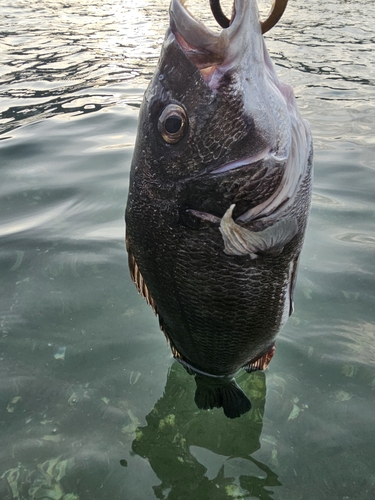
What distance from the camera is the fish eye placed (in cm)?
207

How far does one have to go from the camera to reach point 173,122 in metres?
2.08

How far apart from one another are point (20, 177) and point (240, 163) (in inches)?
158

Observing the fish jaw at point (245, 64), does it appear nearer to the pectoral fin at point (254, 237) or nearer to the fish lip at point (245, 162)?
the fish lip at point (245, 162)

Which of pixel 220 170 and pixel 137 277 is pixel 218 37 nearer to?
pixel 220 170

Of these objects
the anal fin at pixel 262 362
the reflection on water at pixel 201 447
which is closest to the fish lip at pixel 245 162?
the anal fin at pixel 262 362

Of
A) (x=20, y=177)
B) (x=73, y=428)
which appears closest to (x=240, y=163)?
(x=73, y=428)

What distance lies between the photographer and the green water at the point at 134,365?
8.51 ft

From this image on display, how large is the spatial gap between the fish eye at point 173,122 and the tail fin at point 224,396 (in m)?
1.31

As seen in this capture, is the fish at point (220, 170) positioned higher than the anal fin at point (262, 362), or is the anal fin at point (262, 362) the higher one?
the fish at point (220, 170)

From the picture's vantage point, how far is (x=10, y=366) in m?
3.19

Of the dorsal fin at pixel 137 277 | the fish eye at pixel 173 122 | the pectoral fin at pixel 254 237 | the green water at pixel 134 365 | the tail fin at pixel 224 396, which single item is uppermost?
the fish eye at pixel 173 122

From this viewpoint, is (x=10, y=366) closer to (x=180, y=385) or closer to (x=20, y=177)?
(x=180, y=385)

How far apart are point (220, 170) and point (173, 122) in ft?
0.92

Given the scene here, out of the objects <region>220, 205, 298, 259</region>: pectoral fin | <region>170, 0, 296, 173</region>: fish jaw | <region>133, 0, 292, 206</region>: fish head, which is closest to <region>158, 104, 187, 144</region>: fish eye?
<region>133, 0, 292, 206</region>: fish head
